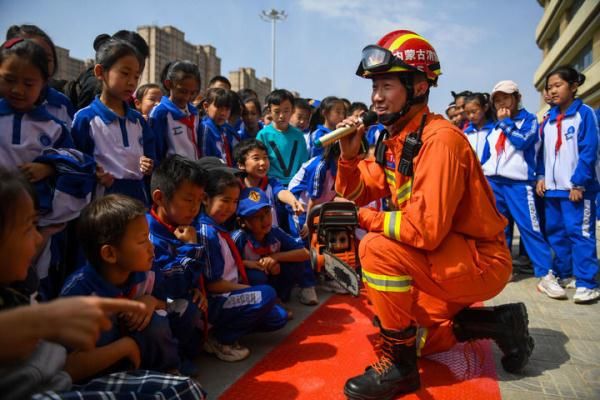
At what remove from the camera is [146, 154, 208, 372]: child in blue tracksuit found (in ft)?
7.55

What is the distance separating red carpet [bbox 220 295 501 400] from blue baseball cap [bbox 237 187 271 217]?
91cm

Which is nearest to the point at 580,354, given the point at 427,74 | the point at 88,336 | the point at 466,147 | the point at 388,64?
the point at 466,147

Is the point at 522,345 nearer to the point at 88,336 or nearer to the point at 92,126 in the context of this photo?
the point at 88,336

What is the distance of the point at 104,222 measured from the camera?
1868 millimetres

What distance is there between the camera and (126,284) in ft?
6.57

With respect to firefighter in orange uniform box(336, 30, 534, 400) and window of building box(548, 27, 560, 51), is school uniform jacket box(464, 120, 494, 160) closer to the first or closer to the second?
firefighter in orange uniform box(336, 30, 534, 400)

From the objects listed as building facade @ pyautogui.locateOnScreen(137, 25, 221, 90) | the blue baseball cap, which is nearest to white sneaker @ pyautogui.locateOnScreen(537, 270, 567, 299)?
the blue baseball cap

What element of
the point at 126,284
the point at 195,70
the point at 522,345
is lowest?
the point at 522,345

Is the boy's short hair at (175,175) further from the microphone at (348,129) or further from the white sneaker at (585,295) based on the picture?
the white sneaker at (585,295)

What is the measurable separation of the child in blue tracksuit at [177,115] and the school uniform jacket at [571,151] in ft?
11.6

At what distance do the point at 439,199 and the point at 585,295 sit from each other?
262cm

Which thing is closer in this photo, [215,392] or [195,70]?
[215,392]

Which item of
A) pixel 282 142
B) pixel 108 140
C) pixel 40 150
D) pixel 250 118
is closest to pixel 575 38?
pixel 250 118

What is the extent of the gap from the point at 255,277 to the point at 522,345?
5.63 feet
